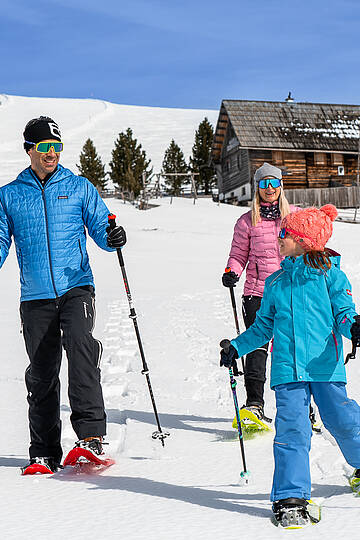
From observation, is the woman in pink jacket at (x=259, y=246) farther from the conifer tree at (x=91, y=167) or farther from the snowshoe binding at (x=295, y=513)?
the conifer tree at (x=91, y=167)

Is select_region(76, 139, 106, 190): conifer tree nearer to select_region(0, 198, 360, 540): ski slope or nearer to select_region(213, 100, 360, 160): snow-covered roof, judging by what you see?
select_region(213, 100, 360, 160): snow-covered roof

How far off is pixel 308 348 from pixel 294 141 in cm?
3526

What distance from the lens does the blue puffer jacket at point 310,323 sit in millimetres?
2913

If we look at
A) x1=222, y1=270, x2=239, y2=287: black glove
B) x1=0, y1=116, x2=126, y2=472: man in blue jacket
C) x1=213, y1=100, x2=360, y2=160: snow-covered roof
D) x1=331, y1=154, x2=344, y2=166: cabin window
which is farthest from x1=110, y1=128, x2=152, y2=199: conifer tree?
x1=0, y1=116, x2=126, y2=472: man in blue jacket

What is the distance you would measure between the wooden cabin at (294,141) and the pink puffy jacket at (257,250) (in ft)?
103

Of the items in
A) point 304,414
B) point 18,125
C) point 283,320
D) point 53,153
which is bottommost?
point 304,414

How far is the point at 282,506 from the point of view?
2.72m

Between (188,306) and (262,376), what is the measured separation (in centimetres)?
699

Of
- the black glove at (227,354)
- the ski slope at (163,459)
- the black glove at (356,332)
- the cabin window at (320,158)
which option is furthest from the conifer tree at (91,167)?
the black glove at (356,332)

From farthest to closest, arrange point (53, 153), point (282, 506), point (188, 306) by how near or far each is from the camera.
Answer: point (188, 306) → point (53, 153) → point (282, 506)

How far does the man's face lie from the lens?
3.88 meters

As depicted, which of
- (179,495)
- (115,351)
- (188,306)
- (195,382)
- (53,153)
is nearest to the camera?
(179,495)

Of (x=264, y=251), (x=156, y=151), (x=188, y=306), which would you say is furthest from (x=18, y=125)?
(x=264, y=251)

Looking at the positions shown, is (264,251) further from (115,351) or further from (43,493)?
(115,351)
